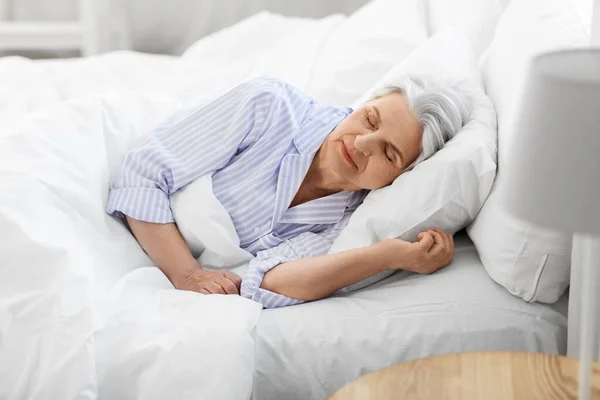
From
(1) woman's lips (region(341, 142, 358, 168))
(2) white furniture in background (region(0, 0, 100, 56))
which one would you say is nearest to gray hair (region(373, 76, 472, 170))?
(1) woman's lips (region(341, 142, 358, 168))

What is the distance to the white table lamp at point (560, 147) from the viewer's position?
904 mm

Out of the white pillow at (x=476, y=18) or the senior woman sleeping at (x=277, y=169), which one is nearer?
the senior woman sleeping at (x=277, y=169)

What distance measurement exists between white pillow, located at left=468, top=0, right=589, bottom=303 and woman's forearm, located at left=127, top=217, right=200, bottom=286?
1.83 feet

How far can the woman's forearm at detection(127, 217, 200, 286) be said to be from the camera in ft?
5.84

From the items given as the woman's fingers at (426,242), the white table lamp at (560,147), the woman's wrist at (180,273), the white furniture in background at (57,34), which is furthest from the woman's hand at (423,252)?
the white furniture in background at (57,34)

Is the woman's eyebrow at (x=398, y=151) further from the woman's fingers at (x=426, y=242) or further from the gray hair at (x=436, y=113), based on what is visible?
the woman's fingers at (x=426, y=242)

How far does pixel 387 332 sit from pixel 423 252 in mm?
169

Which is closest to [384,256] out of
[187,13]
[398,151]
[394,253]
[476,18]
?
[394,253]

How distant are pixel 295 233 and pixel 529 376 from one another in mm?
694

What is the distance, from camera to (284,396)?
61.6 inches

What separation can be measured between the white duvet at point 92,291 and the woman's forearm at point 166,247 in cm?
3

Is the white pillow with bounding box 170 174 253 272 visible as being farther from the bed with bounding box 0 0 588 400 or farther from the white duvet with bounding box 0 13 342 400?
the bed with bounding box 0 0 588 400

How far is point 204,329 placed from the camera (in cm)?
153

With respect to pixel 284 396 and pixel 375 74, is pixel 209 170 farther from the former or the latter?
pixel 375 74
